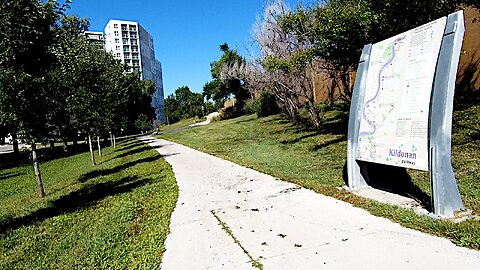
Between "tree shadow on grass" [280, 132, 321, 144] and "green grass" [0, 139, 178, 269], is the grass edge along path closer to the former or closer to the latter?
"tree shadow on grass" [280, 132, 321, 144]

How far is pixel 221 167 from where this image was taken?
9.86 m

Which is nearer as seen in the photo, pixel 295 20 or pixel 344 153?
pixel 344 153

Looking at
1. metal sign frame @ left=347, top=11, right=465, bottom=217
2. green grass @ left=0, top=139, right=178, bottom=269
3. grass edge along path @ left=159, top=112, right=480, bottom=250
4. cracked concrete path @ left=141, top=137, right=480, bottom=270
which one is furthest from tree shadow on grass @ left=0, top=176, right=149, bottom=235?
metal sign frame @ left=347, top=11, right=465, bottom=217

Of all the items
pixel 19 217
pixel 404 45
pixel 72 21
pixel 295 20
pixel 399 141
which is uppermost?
pixel 72 21

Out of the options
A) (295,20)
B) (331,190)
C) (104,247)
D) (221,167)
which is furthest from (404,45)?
(295,20)

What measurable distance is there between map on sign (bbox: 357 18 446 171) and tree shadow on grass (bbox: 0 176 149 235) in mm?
5545

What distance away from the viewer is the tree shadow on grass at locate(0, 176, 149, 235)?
6545 mm

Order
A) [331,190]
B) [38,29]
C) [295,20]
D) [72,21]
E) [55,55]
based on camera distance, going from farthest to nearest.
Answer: [72,21], [295,20], [55,55], [38,29], [331,190]

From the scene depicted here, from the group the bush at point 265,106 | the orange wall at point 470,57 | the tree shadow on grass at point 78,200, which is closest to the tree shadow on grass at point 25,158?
the tree shadow on grass at point 78,200

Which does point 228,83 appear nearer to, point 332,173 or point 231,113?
point 231,113

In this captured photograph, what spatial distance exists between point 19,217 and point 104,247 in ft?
11.7

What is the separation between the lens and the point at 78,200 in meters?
7.99

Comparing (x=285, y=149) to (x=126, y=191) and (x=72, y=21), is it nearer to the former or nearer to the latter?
(x=126, y=191)

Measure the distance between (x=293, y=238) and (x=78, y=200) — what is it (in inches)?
231
